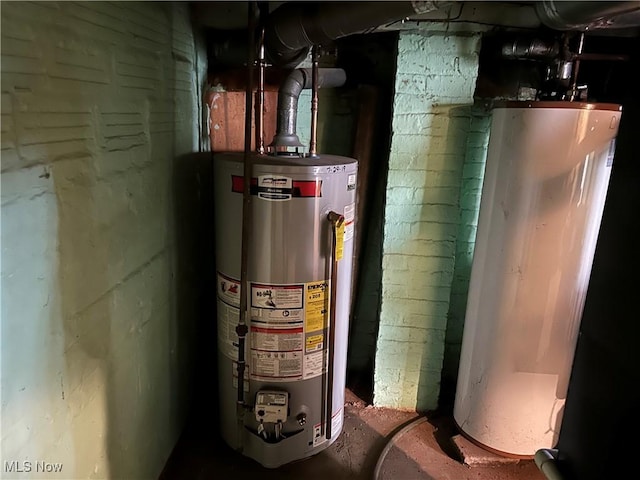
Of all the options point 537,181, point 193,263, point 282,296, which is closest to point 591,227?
point 537,181

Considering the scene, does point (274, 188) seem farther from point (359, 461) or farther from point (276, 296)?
point (359, 461)

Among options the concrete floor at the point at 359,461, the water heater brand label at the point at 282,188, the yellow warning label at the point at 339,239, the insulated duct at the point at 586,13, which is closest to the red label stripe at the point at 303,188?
the water heater brand label at the point at 282,188

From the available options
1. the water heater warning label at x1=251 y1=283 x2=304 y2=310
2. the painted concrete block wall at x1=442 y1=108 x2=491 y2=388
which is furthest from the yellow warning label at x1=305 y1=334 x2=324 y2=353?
the painted concrete block wall at x1=442 y1=108 x2=491 y2=388

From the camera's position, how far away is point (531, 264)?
1.79 meters

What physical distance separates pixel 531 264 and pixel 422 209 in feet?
1.54

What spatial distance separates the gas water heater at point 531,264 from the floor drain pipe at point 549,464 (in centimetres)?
80

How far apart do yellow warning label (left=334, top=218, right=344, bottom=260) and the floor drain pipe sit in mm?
865

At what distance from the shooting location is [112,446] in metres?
1.41

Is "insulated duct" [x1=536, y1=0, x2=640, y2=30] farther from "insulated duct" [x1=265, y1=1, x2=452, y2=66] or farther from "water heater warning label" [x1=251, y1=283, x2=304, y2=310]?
"water heater warning label" [x1=251, y1=283, x2=304, y2=310]

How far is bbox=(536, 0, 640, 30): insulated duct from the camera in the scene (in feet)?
4.34

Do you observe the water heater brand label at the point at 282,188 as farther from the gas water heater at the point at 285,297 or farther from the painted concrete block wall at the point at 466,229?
the painted concrete block wall at the point at 466,229

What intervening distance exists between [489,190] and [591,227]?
0.36 meters

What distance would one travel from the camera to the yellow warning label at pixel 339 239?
1.68m

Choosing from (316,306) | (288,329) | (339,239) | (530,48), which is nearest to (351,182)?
(339,239)
